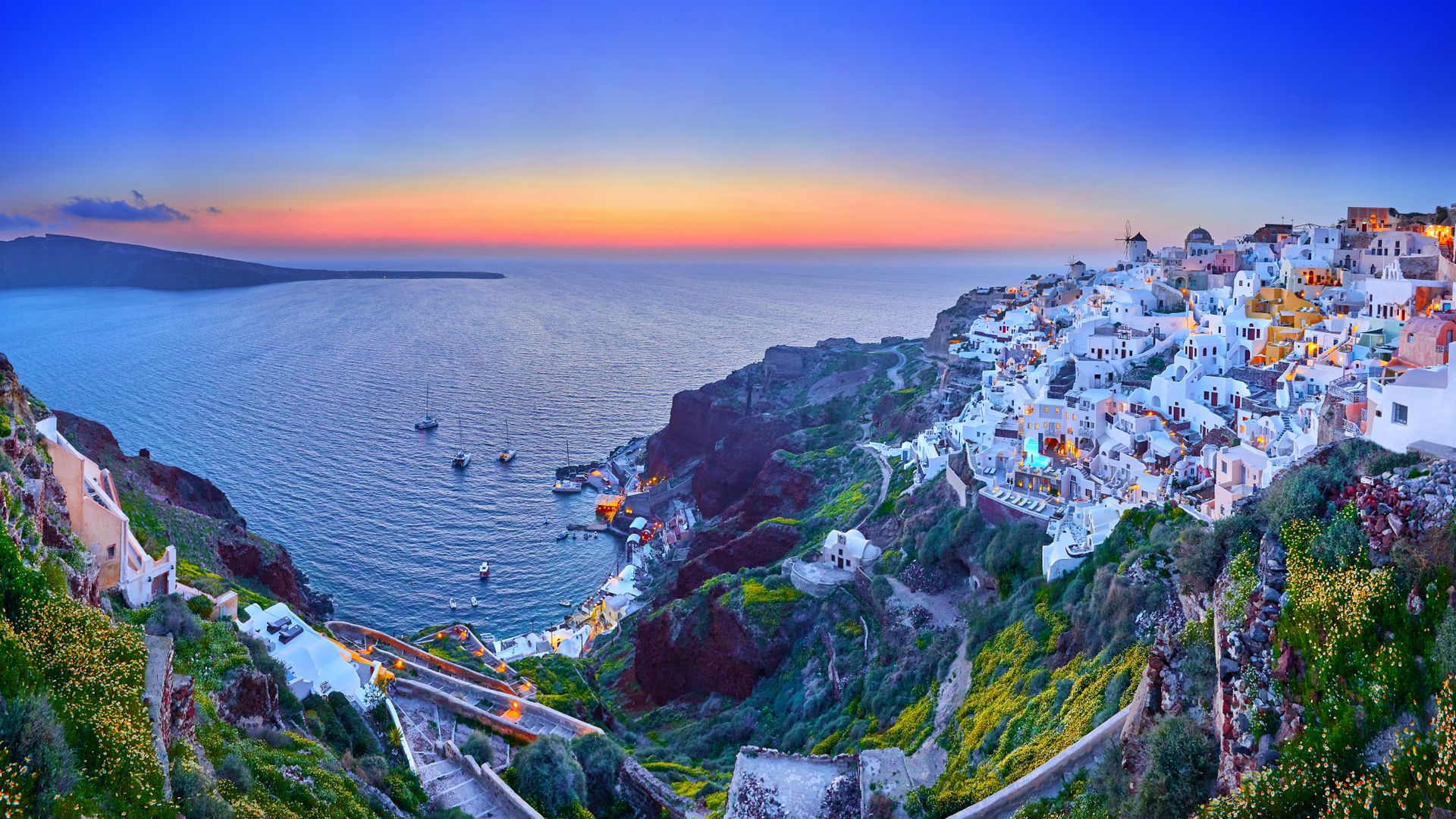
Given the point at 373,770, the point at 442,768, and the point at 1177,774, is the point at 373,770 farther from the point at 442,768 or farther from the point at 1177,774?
the point at 1177,774

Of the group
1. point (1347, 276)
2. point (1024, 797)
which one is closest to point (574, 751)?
point (1024, 797)

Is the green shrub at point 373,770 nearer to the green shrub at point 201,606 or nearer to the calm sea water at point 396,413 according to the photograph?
the green shrub at point 201,606

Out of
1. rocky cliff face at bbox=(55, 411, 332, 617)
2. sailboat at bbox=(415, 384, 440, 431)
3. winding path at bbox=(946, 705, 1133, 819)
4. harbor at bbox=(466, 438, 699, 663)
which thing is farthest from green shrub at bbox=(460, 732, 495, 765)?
sailboat at bbox=(415, 384, 440, 431)

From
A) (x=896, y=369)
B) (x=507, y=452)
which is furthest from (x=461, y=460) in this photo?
(x=896, y=369)

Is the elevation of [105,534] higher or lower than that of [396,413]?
higher

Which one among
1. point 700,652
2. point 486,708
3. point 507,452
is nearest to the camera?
point 486,708

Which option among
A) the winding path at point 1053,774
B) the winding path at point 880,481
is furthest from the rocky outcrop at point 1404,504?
the winding path at point 880,481

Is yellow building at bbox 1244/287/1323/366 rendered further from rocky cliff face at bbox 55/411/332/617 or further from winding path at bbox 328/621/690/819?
rocky cliff face at bbox 55/411/332/617
